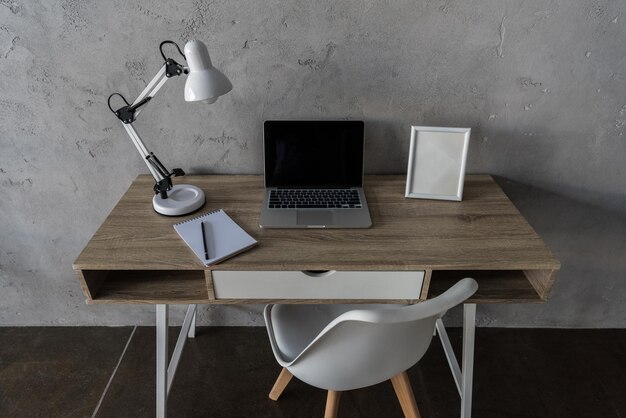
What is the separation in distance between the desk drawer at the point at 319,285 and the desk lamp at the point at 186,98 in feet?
0.91

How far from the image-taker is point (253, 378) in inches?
64.2

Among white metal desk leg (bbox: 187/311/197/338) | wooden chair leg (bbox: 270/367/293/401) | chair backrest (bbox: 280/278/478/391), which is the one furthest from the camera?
white metal desk leg (bbox: 187/311/197/338)

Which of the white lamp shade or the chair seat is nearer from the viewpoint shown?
the white lamp shade

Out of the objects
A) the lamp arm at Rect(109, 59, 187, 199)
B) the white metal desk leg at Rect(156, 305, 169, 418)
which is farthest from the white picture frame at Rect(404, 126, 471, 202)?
the white metal desk leg at Rect(156, 305, 169, 418)

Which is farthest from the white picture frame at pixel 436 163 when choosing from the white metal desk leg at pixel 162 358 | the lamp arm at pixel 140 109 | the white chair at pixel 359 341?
the white metal desk leg at pixel 162 358

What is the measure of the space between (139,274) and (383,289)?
667 mm

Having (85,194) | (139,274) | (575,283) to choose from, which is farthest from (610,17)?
(85,194)

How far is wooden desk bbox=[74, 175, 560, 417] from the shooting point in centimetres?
104

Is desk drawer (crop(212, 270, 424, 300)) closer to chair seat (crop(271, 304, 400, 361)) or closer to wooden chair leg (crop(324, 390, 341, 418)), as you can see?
chair seat (crop(271, 304, 400, 361))

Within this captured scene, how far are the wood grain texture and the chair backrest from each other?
16 cm

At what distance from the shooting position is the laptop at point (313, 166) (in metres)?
1.26

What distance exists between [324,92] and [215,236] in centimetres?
55

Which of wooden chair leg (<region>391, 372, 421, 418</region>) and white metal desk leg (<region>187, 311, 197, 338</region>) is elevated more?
wooden chair leg (<region>391, 372, 421, 418</region>)

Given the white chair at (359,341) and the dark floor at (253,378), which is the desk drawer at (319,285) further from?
the dark floor at (253,378)
